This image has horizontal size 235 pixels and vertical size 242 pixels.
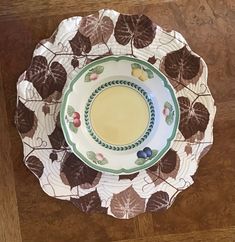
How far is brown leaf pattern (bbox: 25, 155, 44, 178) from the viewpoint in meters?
0.72

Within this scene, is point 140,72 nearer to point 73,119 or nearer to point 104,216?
point 73,119

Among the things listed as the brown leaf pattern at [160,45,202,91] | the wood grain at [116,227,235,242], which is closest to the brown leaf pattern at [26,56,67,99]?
the brown leaf pattern at [160,45,202,91]

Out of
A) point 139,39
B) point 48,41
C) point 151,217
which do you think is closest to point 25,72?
point 48,41

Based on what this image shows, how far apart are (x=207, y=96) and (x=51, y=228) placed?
12.2 inches

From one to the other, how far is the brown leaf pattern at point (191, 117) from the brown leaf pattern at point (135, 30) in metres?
0.10

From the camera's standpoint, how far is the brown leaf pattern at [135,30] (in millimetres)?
A: 709

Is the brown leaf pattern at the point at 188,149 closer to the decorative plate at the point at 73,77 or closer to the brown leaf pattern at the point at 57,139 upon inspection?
the decorative plate at the point at 73,77

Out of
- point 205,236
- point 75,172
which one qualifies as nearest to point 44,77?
point 75,172

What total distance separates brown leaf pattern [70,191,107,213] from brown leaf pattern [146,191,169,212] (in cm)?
7

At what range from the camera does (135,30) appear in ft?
2.33

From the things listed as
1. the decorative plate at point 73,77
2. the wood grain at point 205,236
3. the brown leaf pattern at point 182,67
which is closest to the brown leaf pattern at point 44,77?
the decorative plate at point 73,77

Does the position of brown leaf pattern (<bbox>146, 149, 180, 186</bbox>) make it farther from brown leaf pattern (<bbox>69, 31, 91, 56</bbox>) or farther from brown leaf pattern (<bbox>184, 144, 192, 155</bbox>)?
brown leaf pattern (<bbox>69, 31, 91, 56</bbox>)

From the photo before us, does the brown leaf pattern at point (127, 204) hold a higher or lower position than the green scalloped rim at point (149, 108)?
lower

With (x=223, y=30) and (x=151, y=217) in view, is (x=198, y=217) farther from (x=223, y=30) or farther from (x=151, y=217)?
(x=223, y=30)
